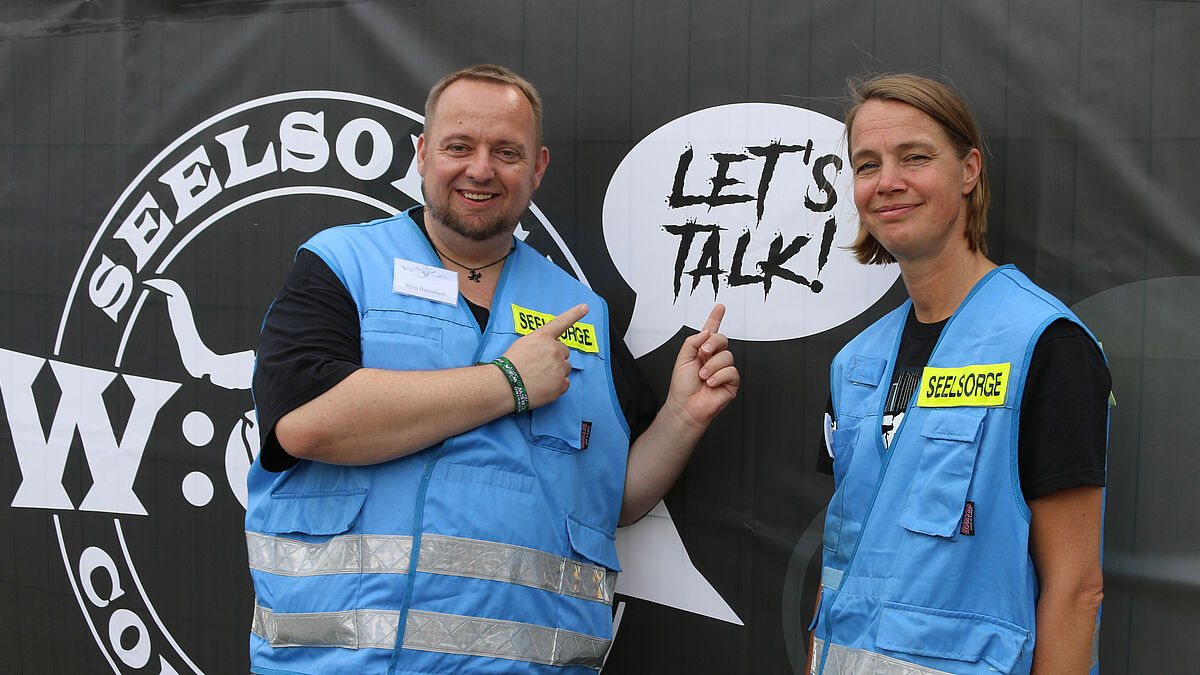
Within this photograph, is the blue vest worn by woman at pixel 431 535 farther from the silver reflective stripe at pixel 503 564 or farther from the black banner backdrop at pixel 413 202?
the black banner backdrop at pixel 413 202

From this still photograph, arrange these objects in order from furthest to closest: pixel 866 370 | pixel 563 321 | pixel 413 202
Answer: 1. pixel 413 202
2. pixel 563 321
3. pixel 866 370

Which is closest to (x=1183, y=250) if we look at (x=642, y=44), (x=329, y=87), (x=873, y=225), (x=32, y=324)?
(x=873, y=225)

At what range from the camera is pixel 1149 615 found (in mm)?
1697

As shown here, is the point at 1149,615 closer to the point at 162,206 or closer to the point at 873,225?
the point at 873,225

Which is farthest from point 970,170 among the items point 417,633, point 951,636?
point 417,633

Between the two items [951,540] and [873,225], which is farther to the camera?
[873,225]

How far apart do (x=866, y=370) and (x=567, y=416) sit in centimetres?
57

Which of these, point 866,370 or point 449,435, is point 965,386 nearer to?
point 866,370

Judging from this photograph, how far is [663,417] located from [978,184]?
77 cm

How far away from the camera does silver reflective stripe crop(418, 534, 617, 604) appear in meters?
1.62

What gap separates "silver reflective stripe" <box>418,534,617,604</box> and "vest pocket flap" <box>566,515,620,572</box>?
0.10 feet

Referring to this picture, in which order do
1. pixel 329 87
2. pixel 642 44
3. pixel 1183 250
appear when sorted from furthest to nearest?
1. pixel 329 87
2. pixel 642 44
3. pixel 1183 250

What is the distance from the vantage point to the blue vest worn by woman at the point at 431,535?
1604 millimetres

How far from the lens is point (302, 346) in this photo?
1598mm
